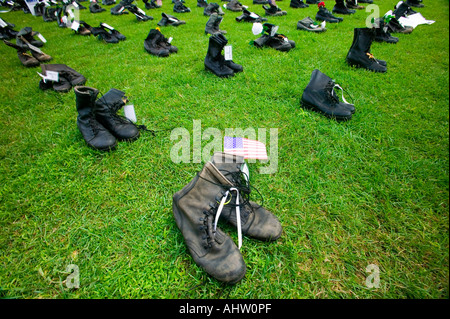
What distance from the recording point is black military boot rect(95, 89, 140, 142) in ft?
7.72

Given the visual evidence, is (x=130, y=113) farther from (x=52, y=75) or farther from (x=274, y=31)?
(x=274, y=31)

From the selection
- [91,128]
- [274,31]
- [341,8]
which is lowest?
[91,128]

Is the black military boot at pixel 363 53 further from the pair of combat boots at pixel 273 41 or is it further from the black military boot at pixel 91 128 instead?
the black military boot at pixel 91 128

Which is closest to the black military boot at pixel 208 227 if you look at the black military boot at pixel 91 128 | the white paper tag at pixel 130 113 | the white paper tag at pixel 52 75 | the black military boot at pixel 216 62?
the black military boot at pixel 91 128

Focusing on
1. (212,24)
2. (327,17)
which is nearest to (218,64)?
(212,24)

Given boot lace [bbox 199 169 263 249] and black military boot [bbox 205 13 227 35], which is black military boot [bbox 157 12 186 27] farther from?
boot lace [bbox 199 169 263 249]

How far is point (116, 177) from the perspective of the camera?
6.72ft

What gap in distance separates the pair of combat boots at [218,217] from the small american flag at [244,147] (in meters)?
0.38

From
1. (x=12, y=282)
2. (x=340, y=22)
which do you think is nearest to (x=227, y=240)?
(x=12, y=282)

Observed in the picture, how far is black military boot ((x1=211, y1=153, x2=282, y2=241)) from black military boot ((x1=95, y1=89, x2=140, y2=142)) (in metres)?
1.27

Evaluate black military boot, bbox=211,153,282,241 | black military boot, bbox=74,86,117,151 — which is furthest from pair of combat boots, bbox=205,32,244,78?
black military boot, bbox=211,153,282,241

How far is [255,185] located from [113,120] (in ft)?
6.08

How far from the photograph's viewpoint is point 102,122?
2.41m

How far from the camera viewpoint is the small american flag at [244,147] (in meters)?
2.12
